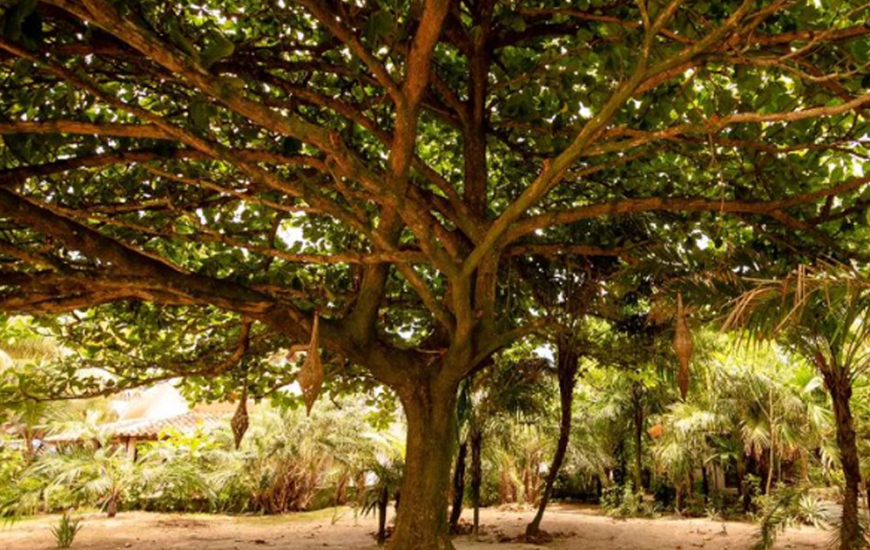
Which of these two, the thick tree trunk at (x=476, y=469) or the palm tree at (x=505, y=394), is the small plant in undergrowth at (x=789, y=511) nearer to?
the palm tree at (x=505, y=394)

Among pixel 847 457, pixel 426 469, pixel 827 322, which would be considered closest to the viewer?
pixel 426 469

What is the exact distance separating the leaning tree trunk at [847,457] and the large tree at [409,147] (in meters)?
2.23

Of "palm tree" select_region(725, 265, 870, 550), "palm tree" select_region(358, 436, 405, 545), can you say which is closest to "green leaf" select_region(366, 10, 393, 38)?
"palm tree" select_region(725, 265, 870, 550)

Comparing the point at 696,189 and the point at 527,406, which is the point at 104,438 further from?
the point at 696,189

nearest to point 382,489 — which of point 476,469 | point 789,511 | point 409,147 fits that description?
point 476,469

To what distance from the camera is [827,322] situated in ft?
18.1

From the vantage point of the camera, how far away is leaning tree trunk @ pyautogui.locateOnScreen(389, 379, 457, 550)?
4875 mm

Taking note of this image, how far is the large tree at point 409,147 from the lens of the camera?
3.35m

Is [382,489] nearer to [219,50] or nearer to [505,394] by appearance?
[505,394]

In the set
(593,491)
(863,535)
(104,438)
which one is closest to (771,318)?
(863,535)

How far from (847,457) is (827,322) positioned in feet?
9.25

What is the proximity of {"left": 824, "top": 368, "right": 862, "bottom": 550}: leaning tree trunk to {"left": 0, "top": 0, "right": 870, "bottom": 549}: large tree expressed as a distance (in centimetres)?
223

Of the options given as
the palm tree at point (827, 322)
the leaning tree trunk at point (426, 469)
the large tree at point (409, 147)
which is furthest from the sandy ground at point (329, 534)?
the large tree at point (409, 147)

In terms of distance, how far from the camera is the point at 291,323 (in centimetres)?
480
